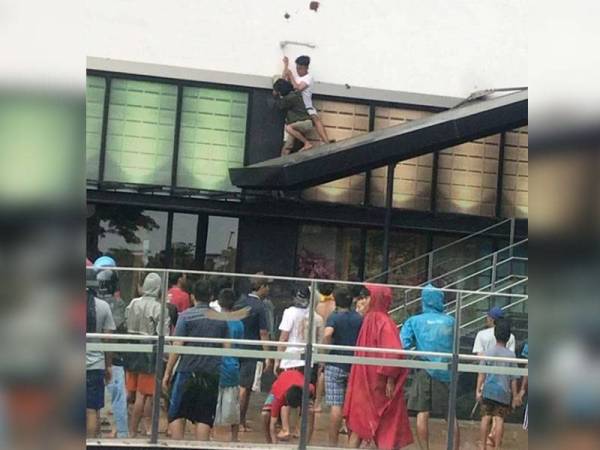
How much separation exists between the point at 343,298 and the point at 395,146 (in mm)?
2826

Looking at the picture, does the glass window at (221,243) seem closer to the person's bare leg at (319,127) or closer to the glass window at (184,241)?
the glass window at (184,241)

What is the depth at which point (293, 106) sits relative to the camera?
345 inches

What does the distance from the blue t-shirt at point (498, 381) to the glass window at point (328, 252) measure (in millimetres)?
3514

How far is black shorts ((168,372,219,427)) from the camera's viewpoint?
5297mm

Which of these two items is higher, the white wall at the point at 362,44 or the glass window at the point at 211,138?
the white wall at the point at 362,44

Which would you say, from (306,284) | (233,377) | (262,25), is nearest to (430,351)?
(306,284)

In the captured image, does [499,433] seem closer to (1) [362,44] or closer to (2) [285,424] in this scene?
(2) [285,424]

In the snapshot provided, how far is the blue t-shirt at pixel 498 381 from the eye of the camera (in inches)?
209

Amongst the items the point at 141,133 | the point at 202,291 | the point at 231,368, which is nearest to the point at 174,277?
the point at 202,291

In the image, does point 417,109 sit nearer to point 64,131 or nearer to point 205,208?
point 205,208

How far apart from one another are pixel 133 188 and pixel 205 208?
782 millimetres

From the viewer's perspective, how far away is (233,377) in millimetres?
5352

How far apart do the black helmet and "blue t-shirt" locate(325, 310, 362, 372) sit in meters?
1.40

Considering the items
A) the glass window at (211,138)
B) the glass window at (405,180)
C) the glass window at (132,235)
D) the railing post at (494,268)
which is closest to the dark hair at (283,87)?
the glass window at (211,138)
